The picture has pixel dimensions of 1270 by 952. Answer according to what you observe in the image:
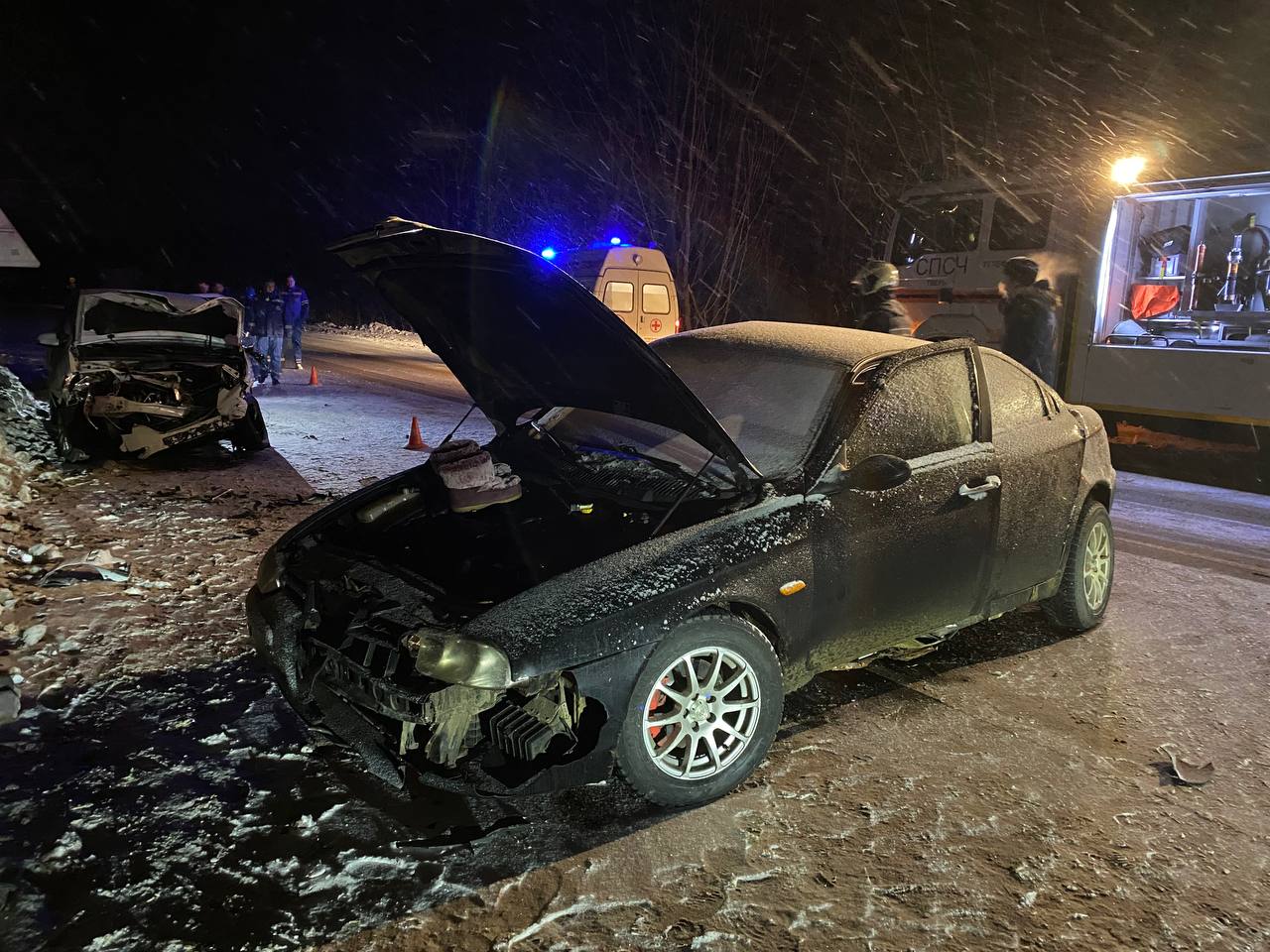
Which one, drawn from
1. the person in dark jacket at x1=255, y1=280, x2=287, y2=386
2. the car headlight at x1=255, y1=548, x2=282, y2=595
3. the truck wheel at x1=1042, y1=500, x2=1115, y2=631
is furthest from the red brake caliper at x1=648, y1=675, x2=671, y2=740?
the person in dark jacket at x1=255, y1=280, x2=287, y2=386

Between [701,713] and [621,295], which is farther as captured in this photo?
[621,295]

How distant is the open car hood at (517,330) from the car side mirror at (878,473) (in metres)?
0.44

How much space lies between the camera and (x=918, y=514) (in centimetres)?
379

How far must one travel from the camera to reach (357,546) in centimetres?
369

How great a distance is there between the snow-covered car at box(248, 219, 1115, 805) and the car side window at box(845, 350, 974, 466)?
0.04 feet

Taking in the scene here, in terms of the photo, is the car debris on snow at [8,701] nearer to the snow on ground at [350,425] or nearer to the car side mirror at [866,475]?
the car side mirror at [866,475]

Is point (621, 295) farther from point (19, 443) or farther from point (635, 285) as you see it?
point (19, 443)

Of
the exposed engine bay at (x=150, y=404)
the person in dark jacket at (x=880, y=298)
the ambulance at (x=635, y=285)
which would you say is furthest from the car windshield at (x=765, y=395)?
the ambulance at (x=635, y=285)

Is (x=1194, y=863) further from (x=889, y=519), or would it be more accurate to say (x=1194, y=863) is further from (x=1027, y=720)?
(x=889, y=519)

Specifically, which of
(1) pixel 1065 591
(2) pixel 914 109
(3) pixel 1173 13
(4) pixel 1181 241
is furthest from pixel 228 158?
(1) pixel 1065 591

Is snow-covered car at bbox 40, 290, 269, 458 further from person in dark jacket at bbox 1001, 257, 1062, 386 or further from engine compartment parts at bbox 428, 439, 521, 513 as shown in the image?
person in dark jacket at bbox 1001, 257, 1062, 386

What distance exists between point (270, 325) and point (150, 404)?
26.9ft

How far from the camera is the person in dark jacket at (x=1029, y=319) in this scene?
8.78 m

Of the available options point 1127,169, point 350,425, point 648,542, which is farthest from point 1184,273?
point 648,542
